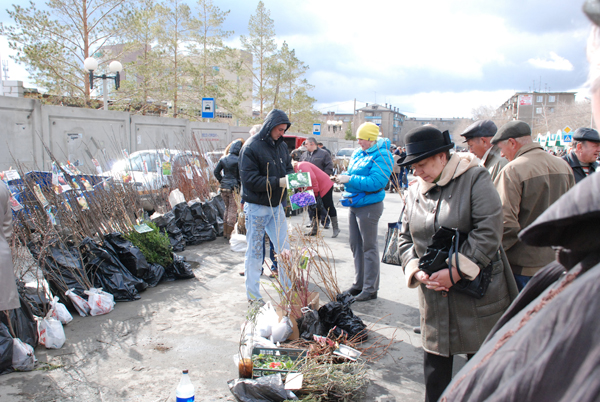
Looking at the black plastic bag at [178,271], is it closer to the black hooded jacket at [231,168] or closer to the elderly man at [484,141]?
the black hooded jacket at [231,168]

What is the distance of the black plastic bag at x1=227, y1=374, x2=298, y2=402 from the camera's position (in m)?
2.70

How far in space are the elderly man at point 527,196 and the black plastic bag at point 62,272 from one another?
13.6 feet

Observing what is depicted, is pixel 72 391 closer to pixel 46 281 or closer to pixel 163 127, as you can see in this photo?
pixel 46 281

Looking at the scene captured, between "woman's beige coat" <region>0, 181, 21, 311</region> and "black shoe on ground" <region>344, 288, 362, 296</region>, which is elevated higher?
"woman's beige coat" <region>0, 181, 21, 311</region>

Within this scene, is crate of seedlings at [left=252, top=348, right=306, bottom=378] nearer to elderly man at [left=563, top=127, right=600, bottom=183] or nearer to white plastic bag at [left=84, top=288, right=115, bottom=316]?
white plastic bag at [left=84, top=288, right=115, bottom=316]

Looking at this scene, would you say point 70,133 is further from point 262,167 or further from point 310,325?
point 310,325

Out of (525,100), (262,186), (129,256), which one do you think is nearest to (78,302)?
(129,256)

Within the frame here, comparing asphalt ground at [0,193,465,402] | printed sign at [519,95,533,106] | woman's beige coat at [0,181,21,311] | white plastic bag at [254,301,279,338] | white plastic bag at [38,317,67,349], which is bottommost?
asphalt ground at [0,193,465,402]

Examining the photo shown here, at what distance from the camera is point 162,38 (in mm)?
24422

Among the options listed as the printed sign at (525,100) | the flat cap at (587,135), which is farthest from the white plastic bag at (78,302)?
the printed sign at (525,100)

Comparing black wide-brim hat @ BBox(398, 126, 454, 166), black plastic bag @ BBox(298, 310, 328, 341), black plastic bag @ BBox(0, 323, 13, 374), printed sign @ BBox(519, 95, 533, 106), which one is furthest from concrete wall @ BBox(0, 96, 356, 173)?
printed sign @ BBox(519, 95, 533, 106)

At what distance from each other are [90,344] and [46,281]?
946 millimetres

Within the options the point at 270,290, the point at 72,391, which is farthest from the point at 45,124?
the point at 72,391

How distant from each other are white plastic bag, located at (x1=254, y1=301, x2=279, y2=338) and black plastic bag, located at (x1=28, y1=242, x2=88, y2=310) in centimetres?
214
